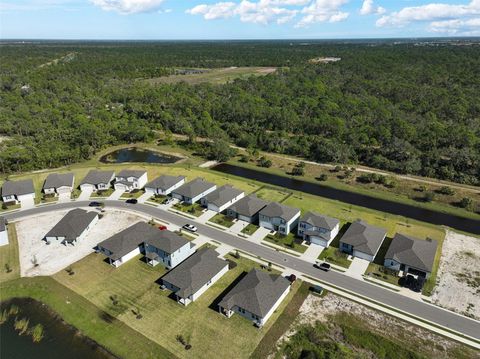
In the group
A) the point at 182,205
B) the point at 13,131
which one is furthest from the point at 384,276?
the point at 13,131

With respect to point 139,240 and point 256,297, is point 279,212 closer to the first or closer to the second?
point 256,297

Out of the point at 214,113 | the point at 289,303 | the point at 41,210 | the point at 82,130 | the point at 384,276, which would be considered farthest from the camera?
the point at 214,113

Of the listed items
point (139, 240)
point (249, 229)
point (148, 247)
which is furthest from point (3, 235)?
point (249, 229)

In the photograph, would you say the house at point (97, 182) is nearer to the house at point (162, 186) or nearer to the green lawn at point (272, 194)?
the house at point (162, 186)

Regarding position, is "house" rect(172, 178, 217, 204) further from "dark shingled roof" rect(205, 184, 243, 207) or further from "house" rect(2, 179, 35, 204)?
"house" rect(2, 179, 35, 204)

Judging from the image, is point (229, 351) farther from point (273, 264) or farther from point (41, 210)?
point (41, 210)

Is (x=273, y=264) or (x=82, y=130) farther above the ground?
(x=82, y=130)
